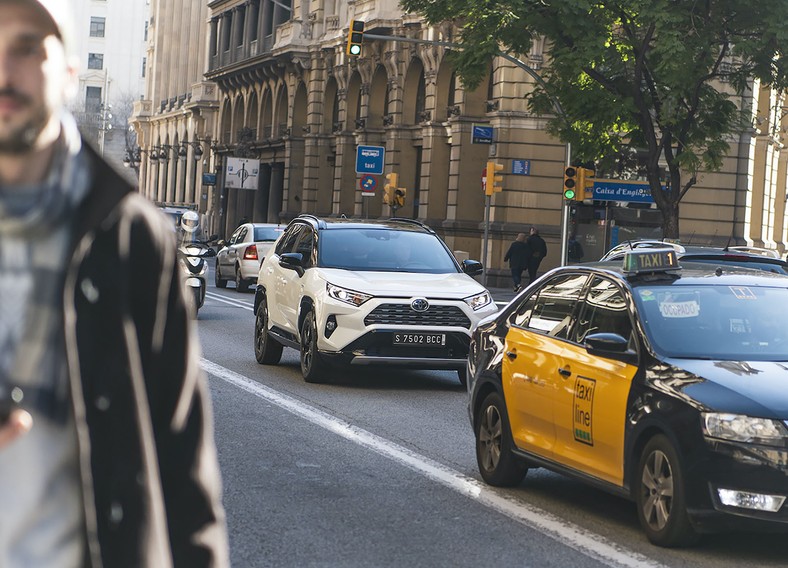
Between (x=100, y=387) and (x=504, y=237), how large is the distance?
4123 centimetres

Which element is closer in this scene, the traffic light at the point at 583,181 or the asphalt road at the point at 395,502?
the asphalt road at the point at 395,502

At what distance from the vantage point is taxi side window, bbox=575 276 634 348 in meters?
8.55

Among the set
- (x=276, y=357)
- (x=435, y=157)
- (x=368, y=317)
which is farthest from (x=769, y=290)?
(x=435, y=157)

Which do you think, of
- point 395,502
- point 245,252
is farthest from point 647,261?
point 245,252

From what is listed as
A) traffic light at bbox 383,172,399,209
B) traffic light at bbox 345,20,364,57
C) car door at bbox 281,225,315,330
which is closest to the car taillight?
traffic light at bbox 345,20,364,57

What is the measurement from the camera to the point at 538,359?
9.02 meters

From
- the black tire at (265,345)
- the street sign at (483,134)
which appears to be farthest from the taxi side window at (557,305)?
Answer: the street sign at (483,134)

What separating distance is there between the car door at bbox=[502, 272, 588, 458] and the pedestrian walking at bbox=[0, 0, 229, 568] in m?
6.49

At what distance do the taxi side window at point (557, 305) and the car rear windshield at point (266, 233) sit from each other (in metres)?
26.2

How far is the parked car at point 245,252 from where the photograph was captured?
34.9 metres

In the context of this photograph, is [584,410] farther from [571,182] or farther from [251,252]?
[251,252]

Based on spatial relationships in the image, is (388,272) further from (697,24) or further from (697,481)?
(697,24)

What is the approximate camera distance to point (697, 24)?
91.2 feet

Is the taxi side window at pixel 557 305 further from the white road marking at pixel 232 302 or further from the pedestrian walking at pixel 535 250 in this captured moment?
the pedestrian walking at pixel 535 250
